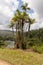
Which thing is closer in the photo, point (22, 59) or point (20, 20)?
point (22, 59)

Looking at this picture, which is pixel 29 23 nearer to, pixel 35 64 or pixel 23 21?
pixel 23 21

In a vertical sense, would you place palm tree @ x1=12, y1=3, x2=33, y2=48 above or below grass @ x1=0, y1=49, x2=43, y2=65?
above

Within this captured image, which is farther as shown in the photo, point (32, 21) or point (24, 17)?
point (32, 21)

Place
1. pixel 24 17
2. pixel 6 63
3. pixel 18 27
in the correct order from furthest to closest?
pixel 18 27 < pixel 24 17 < pixel 6 63

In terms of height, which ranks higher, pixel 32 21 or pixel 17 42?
pixel 32 21

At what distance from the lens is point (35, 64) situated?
12727 millimetres

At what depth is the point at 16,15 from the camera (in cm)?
2459

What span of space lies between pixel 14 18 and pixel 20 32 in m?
2.43

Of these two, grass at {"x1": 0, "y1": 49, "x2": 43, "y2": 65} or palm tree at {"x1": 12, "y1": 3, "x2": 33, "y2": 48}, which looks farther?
palm tree at {"x1": 12, "y1": 3, "x2": 33, "y2": 48}

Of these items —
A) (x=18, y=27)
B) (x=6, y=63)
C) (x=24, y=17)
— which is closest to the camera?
(x=6, y=63)

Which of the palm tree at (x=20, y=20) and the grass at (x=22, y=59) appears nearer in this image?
the grass at (x=22, y=59)

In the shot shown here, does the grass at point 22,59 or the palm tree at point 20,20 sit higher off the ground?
the palm tree at point 20,20

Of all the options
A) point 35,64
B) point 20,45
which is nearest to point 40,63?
point 35,64

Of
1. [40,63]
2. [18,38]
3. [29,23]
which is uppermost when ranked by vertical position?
[29,23]
